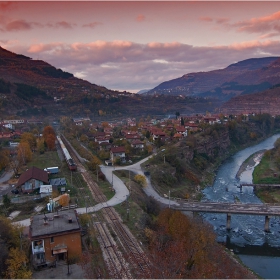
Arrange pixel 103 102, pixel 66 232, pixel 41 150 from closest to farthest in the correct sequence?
pixel 66 232, pixel 41 150, pixel 103 102

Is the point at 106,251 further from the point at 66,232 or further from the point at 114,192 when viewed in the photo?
the point at 114,192

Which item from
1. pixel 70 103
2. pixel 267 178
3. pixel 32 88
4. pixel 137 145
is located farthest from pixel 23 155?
pixel 32 88

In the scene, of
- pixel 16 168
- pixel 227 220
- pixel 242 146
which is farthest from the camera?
pixel 242 146

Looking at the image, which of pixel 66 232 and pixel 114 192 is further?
pixel 114 192

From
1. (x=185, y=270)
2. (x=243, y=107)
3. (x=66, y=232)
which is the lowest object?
(x=185, y=270)

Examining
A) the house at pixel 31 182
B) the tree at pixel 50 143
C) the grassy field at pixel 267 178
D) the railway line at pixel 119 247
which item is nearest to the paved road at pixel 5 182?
the house at pixel 31 182

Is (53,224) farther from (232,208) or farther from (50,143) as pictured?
(50,143)

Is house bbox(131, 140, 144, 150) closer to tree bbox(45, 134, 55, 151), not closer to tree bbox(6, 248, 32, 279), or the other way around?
tree bbox(45, 134, 55, 151)

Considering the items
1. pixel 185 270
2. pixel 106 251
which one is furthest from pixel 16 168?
pixel 185 270
